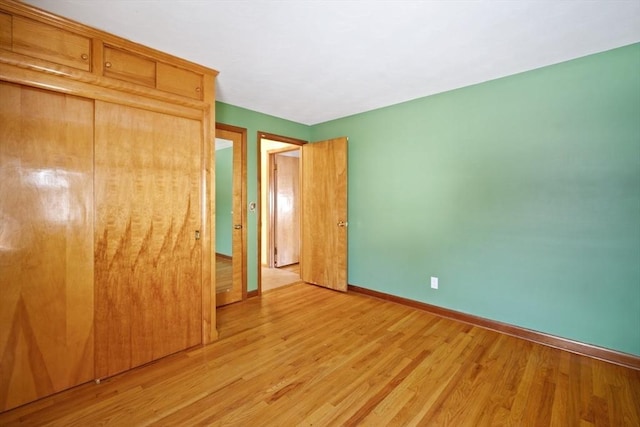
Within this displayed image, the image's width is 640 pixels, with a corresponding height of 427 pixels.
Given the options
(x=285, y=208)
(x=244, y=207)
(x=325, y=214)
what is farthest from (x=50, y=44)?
(x=285, y=208)

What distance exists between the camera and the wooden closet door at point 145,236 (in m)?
1.90

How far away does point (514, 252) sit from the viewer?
8.41 ft

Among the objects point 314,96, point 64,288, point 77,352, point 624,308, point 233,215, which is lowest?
point 77,352

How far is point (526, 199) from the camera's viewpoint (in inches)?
97.8

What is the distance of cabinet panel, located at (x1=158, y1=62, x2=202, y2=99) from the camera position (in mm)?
2137

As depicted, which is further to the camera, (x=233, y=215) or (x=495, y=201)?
(x=233, y=215)

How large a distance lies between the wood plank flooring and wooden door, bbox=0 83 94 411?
212 mm

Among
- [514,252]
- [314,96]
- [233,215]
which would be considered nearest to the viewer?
[514,252]

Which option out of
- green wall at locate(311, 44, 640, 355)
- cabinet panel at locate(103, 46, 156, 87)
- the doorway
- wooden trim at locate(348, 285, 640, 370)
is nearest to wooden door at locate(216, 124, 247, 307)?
cabinet panel at locate(103, 46, 156, 87)

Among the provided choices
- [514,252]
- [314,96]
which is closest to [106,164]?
[314,96]

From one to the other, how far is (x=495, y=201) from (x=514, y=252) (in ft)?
1.67

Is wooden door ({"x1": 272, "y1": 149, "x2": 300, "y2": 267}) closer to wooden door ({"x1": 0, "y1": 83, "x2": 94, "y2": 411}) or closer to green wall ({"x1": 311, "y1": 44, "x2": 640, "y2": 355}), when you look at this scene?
green wall ({"x1": 311, "y1": 44, "x2": 640, "y2": 355})

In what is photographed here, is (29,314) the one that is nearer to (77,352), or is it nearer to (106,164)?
(77,352)

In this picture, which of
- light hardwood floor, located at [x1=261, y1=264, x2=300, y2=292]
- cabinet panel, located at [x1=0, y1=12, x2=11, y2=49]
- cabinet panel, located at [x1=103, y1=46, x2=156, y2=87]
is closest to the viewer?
cabinet panel, located at [x1=0, y1=12, x2=11, y2=49]
